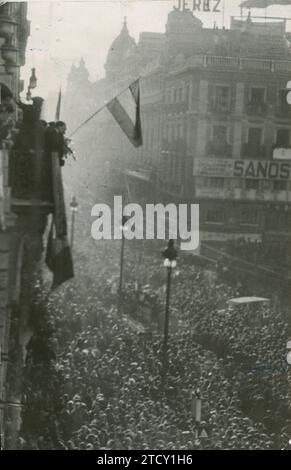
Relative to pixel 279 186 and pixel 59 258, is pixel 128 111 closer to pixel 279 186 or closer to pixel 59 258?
pixel 59 258

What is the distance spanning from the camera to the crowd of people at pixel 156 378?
11.2 metres

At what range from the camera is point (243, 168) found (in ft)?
55.4

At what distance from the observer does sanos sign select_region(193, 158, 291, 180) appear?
1602 centimetres

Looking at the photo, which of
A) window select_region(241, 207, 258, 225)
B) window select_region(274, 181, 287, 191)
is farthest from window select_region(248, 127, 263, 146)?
window select_region(241, 207, 258, 225)

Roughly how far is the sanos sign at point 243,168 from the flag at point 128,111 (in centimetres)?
553

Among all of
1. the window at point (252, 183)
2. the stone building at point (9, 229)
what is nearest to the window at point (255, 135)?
the window at point (252, 183)

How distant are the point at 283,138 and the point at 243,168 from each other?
4.22ft

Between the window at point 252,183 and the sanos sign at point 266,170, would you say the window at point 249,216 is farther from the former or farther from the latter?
the sanos sign at point 266,170

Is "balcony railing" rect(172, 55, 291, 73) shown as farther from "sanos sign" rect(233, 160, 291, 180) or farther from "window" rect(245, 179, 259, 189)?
"window" rect(245, 179, 259, 189)

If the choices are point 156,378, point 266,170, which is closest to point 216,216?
point 266,170

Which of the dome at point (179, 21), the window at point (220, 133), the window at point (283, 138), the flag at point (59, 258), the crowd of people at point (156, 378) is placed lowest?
the crowd of people at point (156, 378)

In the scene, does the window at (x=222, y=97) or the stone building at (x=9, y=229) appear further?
the window at (x=222, y=97)

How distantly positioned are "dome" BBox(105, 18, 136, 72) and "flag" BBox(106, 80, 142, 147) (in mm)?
1744

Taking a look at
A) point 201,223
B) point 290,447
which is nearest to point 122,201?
point 201,223
